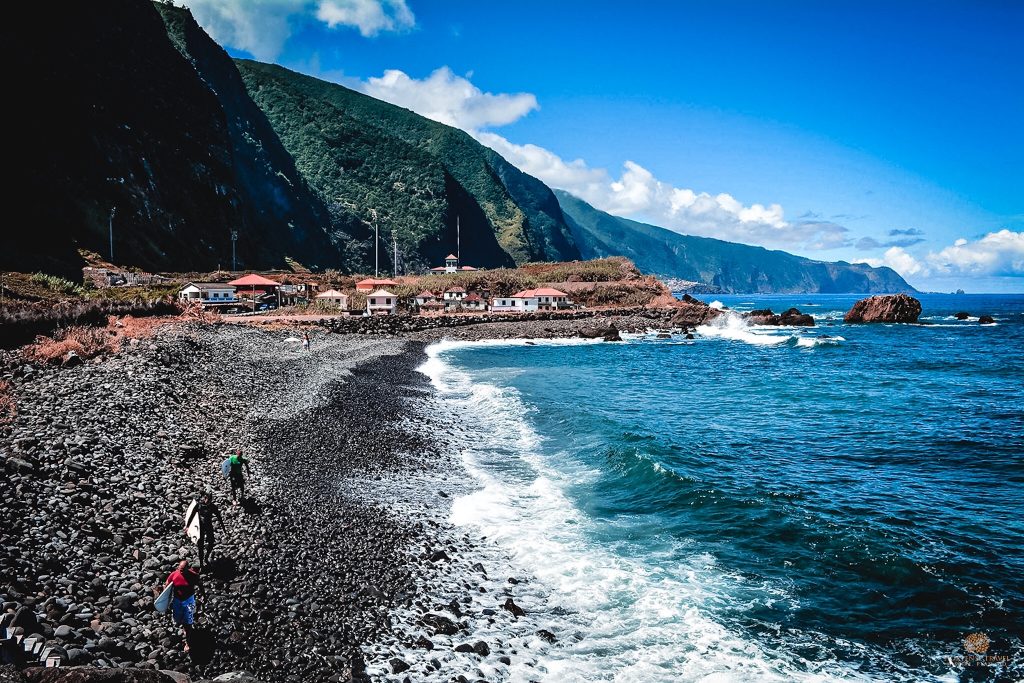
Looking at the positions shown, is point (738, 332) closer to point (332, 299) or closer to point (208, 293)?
point (332, 299)

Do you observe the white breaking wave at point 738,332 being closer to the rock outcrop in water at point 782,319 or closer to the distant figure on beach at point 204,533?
the rock outcrop in water at point 782,319

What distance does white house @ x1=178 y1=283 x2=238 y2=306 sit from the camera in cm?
7162

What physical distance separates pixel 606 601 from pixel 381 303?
81.9 metres

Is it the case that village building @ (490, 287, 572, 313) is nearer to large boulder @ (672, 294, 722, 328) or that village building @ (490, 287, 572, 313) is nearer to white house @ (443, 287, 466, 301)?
white house @ (443, 287, 466, 301)

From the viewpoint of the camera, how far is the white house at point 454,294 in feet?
341

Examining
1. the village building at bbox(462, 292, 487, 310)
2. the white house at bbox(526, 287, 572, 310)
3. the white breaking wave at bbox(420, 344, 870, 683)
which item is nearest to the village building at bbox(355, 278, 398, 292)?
the village building at bbox(462, 292, 487, 310)

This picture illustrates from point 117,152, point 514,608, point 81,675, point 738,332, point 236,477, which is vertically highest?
point 117,152

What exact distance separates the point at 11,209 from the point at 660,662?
83723 millimetres

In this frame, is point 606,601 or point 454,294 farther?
point 454,294

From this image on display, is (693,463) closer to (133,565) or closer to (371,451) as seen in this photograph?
(371,451)

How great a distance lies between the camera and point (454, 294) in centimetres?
10550

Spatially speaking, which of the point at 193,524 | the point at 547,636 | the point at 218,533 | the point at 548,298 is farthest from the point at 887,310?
the point at 193,524

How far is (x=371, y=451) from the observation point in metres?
20.9

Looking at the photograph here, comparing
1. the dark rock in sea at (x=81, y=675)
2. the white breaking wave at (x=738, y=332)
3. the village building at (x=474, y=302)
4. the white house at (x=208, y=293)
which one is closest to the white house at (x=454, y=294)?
the village building at (x=474, y=302)
